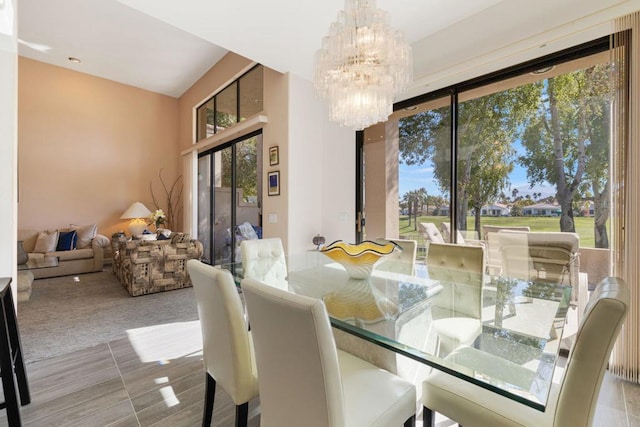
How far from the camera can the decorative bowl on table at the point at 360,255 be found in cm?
181

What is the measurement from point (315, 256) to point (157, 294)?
260 centimetres

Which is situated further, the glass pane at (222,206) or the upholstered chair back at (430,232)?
the glass pane at (222,206)

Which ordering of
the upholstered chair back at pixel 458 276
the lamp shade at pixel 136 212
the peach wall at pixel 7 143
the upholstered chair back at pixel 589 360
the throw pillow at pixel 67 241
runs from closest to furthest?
the upholstered chair back at pixel 589 360
the upholstered chair back at pixel 458 276
the peach wall at pixel 7 143
the throw pillow at pixel 67 241
the lamp shade at pixel 136 212

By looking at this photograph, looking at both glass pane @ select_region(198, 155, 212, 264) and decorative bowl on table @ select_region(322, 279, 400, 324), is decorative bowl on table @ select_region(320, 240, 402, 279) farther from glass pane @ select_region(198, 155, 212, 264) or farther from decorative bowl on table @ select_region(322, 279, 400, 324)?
glass pane @ select_region(198, 155, 212, 264)

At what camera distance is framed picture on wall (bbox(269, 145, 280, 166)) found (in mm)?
3763

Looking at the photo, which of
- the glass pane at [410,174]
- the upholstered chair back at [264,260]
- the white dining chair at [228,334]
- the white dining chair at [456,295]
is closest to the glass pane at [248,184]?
the glass pane at [410,174]

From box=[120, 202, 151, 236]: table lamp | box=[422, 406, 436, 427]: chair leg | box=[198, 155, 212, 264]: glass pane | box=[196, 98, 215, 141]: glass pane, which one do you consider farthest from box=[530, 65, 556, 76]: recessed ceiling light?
box=[120, 202, 151, 236]: table lamp

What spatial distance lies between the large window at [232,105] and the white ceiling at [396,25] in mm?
978

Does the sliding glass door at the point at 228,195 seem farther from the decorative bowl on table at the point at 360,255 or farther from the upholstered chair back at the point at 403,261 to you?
the decorative bowl on table at the point at 360,255

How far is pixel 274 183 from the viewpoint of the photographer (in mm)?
3818

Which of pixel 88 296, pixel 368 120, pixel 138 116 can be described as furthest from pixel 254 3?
pixel 138 116

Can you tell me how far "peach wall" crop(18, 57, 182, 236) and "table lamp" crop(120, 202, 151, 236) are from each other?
0.39 metres

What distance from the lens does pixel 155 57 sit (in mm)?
5102

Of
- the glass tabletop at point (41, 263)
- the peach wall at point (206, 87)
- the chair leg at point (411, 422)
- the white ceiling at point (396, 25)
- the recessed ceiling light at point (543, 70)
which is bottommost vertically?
the chair leg at point (411, 422)
